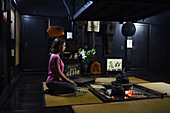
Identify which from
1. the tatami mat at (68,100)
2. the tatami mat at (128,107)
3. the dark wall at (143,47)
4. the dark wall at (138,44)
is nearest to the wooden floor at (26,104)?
the tatami mat at (68,100)

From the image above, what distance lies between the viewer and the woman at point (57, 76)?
3359 millimetres

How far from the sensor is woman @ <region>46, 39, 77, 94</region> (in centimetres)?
336

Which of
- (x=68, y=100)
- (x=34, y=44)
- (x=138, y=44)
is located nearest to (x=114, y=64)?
(x=138, y=44)

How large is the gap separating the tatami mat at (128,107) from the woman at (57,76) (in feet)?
2.98

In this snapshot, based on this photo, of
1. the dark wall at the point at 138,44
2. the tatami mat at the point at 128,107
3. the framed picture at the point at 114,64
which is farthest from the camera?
the framed picture at the point at 114,64

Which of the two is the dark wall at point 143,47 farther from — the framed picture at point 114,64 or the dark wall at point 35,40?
the dark wall at point 35,40

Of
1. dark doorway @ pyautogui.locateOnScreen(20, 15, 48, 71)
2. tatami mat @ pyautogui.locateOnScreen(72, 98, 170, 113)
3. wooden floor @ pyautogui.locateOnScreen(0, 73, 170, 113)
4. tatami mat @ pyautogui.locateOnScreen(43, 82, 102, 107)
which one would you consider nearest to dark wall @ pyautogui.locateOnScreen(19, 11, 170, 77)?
dark doorway @ pyautogui.locateOnScreen(20, 15, 48, 71)

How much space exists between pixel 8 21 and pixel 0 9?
1.01 m

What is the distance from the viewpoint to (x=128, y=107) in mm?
2564

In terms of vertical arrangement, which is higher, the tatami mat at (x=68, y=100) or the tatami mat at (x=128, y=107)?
the tatami mat at (x=128, y=107)

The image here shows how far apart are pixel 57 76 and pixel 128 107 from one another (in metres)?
1.51

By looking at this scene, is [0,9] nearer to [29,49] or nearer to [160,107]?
[160,107]

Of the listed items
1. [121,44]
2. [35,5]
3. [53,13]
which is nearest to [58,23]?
[53,13]

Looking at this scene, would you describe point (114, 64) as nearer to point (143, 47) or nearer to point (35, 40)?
point (143, 47)
